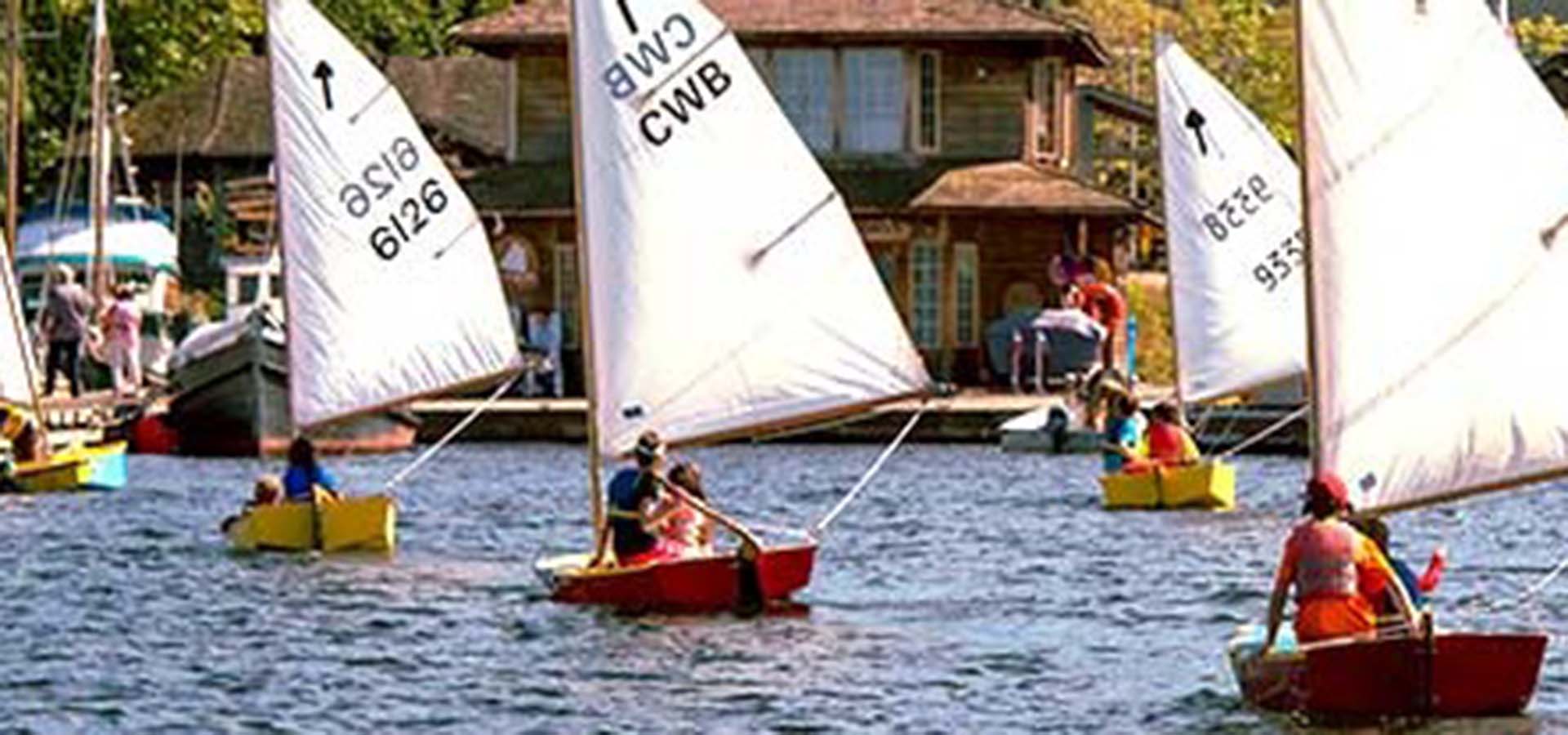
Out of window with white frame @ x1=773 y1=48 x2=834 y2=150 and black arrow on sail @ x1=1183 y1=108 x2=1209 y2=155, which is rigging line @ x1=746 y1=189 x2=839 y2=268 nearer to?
black arrow on sail @ x1=1183 y1=108 x2=1209 y2=155

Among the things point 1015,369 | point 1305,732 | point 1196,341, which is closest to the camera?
point 1305,732

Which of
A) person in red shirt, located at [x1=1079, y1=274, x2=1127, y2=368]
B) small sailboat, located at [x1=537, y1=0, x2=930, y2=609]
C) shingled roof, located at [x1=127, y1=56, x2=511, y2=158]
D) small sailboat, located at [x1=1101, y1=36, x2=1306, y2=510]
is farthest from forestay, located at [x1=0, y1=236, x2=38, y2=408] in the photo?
shingled roof, located at [x1=127, y1=56, x2=511, y2=158]

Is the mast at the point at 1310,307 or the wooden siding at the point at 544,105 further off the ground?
the wooden siding at the point at 544,105

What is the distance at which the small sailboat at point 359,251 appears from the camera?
47.2 metres

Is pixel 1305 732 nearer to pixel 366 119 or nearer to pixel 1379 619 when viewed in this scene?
pixel 1379 619

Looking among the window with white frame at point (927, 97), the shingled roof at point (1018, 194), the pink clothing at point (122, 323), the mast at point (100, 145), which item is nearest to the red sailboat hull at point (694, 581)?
the pink clothing at point (122, 323)

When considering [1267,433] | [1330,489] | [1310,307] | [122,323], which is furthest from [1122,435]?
[1330,489]

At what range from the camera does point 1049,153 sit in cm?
8200

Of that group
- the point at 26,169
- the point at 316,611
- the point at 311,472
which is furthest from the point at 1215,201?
the point at 26,169

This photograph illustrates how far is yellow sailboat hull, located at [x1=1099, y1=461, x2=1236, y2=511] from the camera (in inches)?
2039

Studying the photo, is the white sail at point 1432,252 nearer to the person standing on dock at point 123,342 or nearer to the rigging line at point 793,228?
the rigging line at point 793,228

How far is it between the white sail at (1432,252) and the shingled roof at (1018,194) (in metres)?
44.5

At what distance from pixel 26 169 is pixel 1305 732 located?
79.6 m

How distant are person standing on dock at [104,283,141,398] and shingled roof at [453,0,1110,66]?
925 cm
